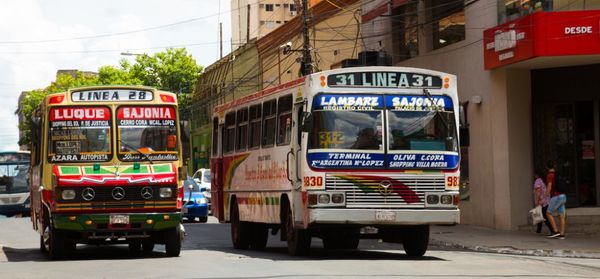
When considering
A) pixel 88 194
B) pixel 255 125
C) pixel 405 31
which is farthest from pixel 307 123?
pixel 405 31

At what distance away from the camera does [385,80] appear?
18109 millimetres

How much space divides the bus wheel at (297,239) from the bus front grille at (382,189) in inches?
51.7

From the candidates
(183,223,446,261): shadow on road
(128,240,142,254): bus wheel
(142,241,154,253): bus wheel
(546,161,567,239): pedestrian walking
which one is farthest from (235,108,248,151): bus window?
(546,161,567,239): pedestrian walking

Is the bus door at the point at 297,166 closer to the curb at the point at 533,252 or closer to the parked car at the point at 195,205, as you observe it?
the curb at the point at 533,252

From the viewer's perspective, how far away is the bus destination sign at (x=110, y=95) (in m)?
18.8

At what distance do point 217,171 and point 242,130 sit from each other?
264 centimetres

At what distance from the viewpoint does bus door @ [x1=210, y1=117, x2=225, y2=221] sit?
24609mm

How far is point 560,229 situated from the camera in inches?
974

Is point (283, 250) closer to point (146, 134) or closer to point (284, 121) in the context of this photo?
point (284, 121)

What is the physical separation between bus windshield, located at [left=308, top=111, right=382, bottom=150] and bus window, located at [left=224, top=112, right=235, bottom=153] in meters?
6.03

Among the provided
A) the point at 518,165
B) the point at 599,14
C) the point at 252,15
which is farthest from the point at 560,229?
the point at 252,15

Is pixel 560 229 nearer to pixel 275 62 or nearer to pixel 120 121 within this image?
pixel 120 121

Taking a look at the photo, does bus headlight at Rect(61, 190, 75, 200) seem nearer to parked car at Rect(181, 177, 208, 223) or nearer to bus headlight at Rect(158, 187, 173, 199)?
bus headlight at Rect(158, 187, 173, 199)

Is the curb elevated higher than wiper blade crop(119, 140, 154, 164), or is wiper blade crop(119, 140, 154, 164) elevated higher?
wiper blade crop(119, 140, 154, 164)
